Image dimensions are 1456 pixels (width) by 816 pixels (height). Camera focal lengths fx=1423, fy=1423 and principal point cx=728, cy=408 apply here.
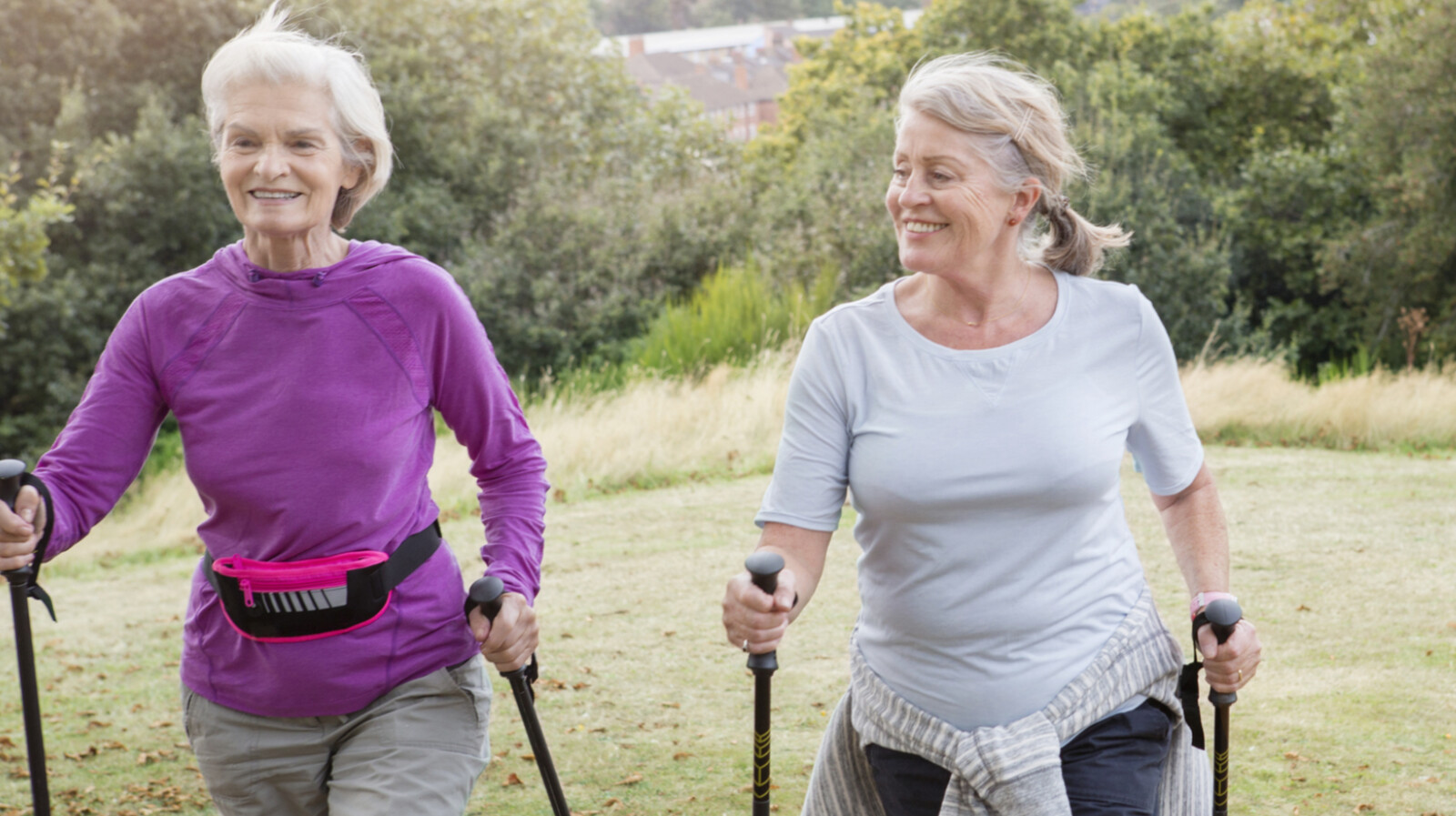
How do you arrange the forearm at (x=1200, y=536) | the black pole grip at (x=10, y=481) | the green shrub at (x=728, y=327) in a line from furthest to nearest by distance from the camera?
the green shrub at (x=728, y=327) < the forearm at (x=1200, y=536) < the black pole grip at (x=10, y=481)

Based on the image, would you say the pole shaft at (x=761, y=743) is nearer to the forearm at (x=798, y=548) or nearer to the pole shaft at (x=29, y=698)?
the forearm at (x=798, y=548)

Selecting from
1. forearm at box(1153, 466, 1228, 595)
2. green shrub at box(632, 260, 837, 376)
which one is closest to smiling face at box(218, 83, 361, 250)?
forearm at box(1153, 466, 1228, 595)

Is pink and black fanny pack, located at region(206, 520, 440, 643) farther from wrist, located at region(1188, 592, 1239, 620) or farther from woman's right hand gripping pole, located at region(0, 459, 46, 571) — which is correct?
wrist, located at region(1188, 592, 1239, 620)

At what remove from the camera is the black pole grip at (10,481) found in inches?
92.8

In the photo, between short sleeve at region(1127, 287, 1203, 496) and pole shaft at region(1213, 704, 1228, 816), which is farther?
pole shaft at region(1213, 704, 1228, 816)

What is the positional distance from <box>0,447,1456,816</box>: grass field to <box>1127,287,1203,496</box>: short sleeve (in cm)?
218

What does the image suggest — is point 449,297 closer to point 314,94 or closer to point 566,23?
point 314,94

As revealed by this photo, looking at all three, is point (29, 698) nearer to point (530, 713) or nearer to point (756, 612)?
point (530, 713)

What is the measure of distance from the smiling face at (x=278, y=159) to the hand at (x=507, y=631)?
0.77 m

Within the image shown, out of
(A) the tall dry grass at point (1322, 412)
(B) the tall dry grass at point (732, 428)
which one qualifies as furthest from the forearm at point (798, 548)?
(A) the tall dry grass at point (1322, 412)

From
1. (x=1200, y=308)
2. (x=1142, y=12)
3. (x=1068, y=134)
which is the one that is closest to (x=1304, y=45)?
(x=1142, y=12)

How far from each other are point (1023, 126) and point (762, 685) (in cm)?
116

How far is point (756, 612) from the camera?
96.6 inches

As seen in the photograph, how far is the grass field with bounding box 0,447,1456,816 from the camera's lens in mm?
4918
